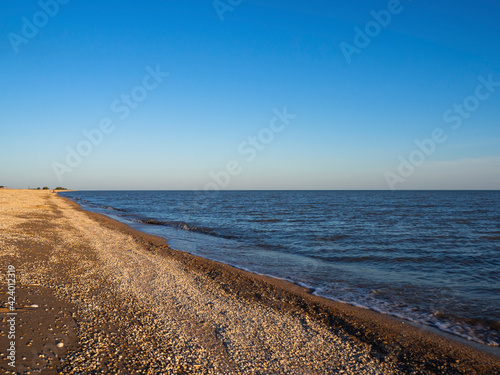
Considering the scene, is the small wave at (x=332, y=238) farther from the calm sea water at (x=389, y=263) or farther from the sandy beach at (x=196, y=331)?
the sandy beach at (x=196, y=331)

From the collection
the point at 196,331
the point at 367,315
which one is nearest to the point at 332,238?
the point at 367,315

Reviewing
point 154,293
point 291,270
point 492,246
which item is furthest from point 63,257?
point 492,246

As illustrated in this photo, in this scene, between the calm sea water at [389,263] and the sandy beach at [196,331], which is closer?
the sandy beach at [196,331]

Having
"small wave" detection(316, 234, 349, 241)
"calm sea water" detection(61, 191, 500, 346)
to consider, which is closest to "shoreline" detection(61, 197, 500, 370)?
"calm sea water" detection(61, 191, 500, 346)

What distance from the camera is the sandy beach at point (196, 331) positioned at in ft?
20.6

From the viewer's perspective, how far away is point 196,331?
7.80 m

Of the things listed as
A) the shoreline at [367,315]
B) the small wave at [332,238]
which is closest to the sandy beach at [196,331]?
the shoreline at [367,315]

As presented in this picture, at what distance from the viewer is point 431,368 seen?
266 inches

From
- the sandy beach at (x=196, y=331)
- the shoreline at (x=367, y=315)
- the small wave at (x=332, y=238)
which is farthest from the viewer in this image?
the small wave at (x=332, y=238)

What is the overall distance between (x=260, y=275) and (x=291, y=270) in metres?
2.03

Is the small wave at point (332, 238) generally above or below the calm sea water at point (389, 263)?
above

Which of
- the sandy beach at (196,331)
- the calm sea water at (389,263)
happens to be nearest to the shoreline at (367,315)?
the sandy beach at (196,331)

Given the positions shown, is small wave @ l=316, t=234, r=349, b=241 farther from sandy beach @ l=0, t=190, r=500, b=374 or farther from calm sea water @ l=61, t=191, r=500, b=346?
sandy beach @ l=0, t=190, r=500, b=374

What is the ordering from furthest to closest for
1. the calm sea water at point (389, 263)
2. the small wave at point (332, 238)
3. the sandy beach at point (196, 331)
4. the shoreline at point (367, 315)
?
the small wave at point (332, 238), the calm sea water at point (389, 263), the shoreline at point (367, 315), the sandy beach at point (196, 331)
